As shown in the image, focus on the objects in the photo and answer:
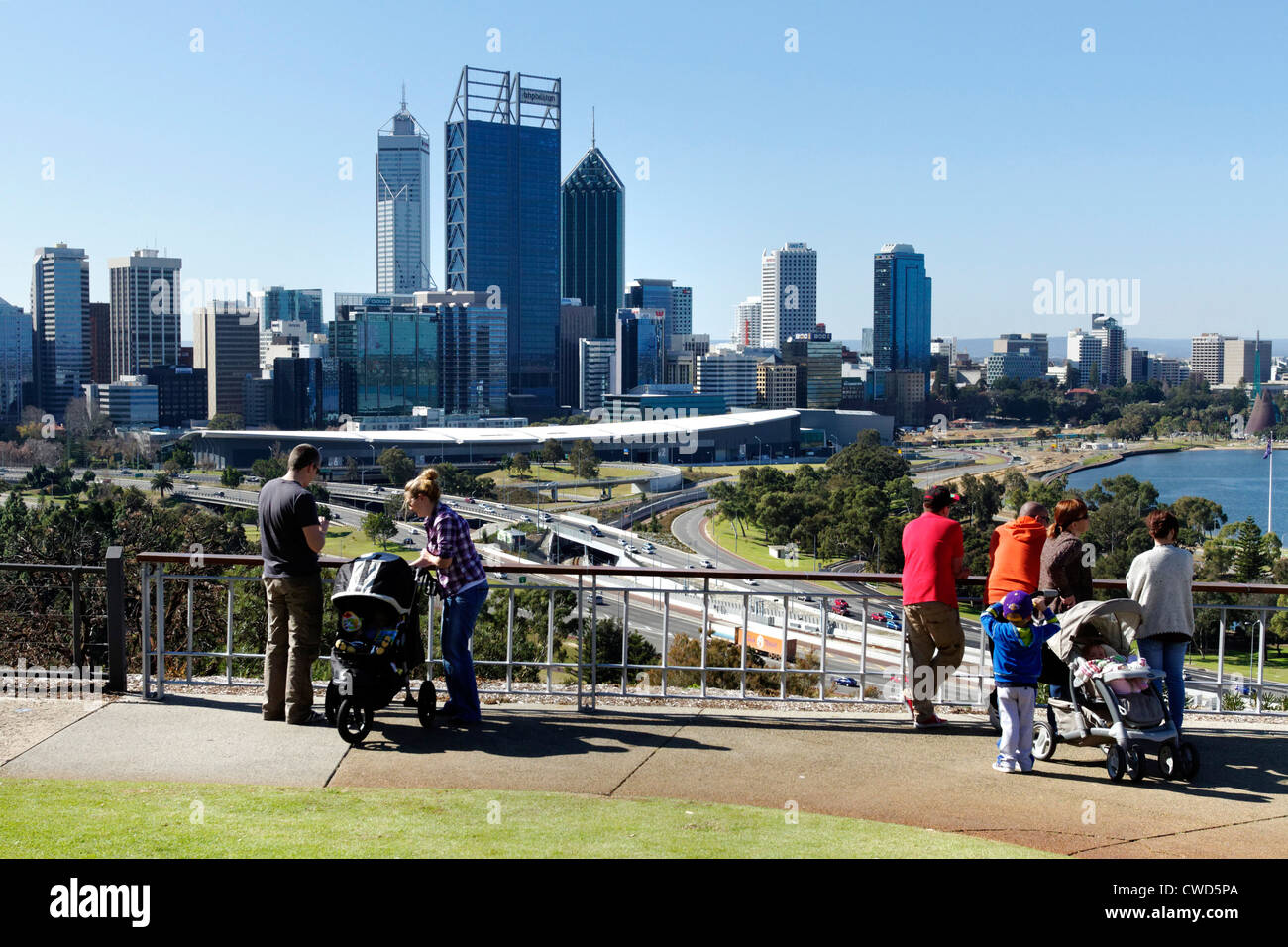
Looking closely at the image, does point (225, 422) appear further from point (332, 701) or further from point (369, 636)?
point (369, 636)

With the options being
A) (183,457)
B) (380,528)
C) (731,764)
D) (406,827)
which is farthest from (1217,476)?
(406,827)

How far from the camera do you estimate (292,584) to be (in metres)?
5.98

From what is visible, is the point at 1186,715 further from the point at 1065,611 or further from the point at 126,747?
the point at 126,747

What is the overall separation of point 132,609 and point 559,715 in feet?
37.3

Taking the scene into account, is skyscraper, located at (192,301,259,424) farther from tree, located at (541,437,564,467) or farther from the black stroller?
the black stroller

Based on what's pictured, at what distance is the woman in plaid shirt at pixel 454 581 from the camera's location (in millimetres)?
5865

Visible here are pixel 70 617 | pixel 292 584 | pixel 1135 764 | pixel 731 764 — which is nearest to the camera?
pixel 1135 764

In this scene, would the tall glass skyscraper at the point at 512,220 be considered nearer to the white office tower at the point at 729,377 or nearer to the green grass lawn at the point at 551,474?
the white office tower at the point at 729,377

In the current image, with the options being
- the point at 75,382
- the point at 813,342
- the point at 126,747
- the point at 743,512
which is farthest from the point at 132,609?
the point at 813,342

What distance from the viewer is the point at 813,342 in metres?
164

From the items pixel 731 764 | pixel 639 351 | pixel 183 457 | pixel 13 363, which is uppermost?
pixel 639 351

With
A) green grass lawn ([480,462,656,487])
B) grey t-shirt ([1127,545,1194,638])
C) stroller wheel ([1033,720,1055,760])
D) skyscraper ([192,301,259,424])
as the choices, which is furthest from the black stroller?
skyscraper ([192,301,259,424])

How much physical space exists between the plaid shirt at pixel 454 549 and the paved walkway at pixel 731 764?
0.77 meters

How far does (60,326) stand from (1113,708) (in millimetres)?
139989
